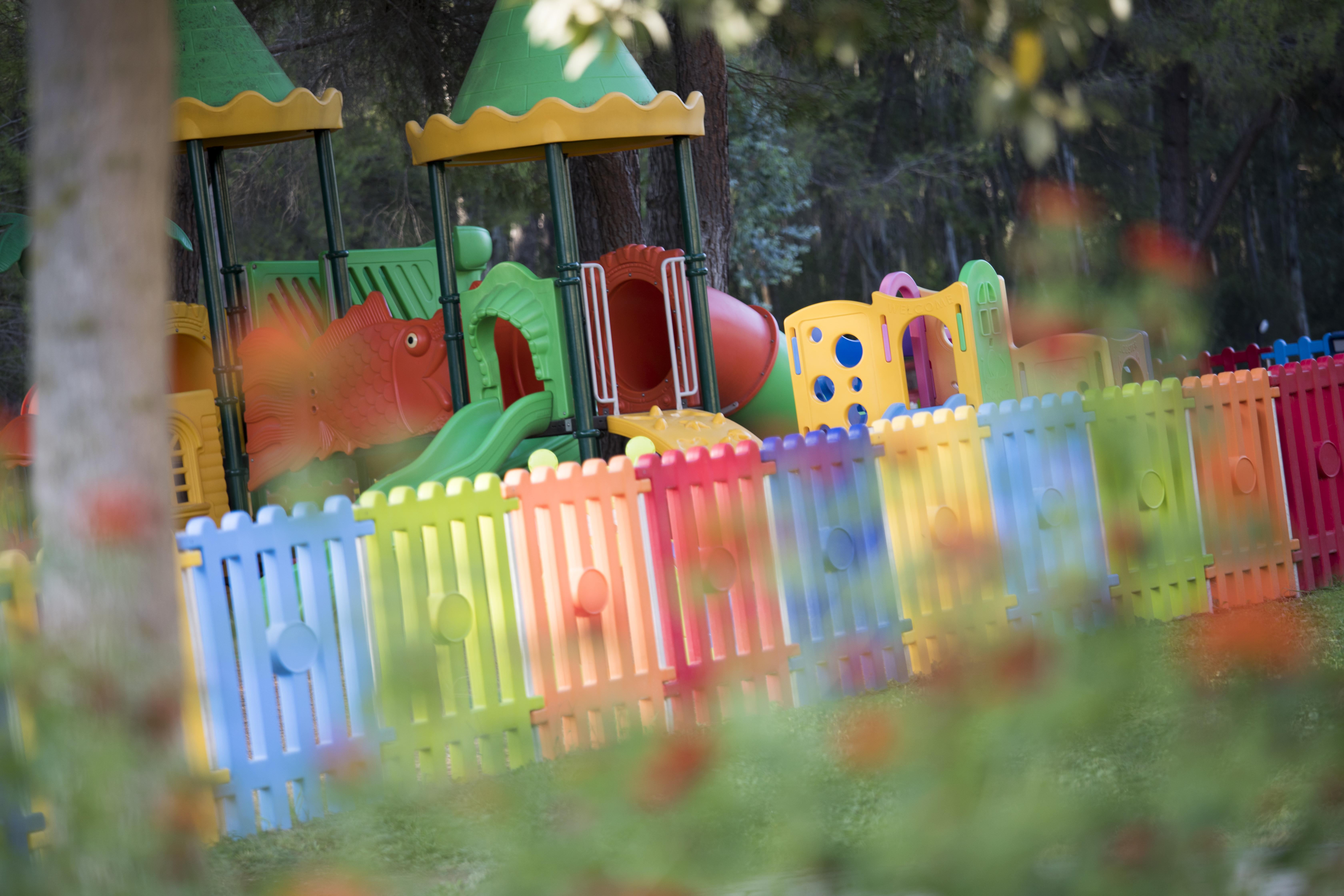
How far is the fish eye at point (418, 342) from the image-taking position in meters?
8.98

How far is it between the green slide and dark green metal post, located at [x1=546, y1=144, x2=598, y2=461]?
0.26 metres

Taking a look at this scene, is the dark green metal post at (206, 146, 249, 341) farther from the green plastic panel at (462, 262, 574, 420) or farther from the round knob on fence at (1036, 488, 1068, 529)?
the round knob on fence at (1036, 488, 1068, 529)

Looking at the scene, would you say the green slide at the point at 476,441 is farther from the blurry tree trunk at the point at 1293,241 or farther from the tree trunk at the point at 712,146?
the blurry tree trunk at the point at 1293,241

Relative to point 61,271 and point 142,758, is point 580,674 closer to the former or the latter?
point 61,271

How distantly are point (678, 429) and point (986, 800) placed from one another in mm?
6378

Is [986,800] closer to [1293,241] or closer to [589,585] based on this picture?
[589,585]

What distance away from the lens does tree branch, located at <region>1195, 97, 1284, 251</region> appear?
24.0 meters

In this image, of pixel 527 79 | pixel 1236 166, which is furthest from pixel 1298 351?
pixel 1236 166

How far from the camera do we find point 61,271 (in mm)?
2473

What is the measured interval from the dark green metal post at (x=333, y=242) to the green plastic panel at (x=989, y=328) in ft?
14.4

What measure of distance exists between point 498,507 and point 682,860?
11.5ft

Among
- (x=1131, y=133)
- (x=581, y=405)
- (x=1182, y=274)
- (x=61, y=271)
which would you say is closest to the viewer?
(x=1182, y=274)

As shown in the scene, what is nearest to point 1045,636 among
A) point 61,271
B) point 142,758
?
point 142,758

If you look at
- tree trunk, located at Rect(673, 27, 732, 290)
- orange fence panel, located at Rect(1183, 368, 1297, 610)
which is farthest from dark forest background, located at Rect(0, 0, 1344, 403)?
orange fence panel, located at Rect(1183, 368, 1297, 610)
